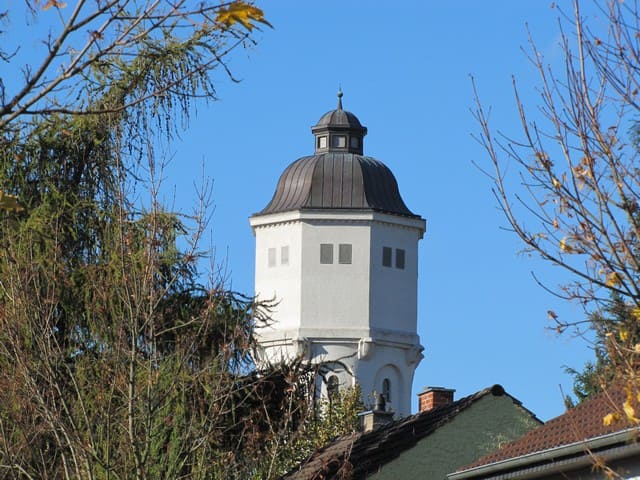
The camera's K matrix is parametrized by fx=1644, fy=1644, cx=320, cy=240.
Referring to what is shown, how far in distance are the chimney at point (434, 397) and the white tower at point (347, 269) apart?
4951cm

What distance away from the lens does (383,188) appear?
8738 cm

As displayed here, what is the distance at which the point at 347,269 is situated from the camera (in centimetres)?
8425

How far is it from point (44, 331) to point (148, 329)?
1131 millimetres

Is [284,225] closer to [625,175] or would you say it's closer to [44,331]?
[44,331]

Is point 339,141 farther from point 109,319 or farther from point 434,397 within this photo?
point 109,319

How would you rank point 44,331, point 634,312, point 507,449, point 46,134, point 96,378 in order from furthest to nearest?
1. point 46,134
2. point 507,449
3. point 96,378
4. point 44,331
5. point 634,312

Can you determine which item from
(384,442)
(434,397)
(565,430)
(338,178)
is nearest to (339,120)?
(338,178)

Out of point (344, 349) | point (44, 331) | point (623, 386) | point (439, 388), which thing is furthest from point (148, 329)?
point (344, 349)

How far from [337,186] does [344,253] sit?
12.8 feet

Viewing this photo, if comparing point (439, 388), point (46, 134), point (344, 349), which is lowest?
point (439, 388)

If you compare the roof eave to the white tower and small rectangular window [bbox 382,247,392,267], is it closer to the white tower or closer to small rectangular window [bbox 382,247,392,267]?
the white tower

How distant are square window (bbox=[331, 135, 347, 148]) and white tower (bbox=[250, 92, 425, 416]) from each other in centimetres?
129

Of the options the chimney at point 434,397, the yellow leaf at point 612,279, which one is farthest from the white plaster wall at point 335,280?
the yellow leaf at point 612,279

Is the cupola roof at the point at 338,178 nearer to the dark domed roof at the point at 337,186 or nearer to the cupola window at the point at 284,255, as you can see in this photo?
the dark domed roof at the point at 337,186
